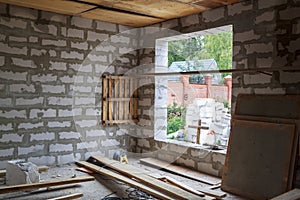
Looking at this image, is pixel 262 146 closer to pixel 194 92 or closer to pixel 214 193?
pixel 214 193

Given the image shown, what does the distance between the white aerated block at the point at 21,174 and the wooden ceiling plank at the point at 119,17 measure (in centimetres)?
262

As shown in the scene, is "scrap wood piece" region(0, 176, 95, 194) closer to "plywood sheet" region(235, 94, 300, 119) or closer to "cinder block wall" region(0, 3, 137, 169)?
"cinder block wall" region(0, 3, 137, 169)

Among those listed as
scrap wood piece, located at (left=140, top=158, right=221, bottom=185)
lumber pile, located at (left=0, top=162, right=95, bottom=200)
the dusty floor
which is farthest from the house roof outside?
lumber pile, located at (left=0, top=162, right=95, bottom=200)

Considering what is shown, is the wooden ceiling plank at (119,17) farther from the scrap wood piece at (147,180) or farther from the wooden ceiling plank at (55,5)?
the scrap wood piece at (147,180)

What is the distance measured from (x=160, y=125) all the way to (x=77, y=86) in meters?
1.72

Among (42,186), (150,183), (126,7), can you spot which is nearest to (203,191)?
(150,183)

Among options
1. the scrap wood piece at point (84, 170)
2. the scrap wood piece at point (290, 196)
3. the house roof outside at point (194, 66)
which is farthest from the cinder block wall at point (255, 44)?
the scrap wood piece at point (84, 170)

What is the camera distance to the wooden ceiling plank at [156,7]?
180 inches

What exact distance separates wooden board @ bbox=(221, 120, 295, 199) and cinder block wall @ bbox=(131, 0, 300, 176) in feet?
1.71

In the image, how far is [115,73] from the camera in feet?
19.8

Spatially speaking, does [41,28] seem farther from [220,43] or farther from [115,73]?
[220,43]

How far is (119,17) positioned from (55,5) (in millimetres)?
1157

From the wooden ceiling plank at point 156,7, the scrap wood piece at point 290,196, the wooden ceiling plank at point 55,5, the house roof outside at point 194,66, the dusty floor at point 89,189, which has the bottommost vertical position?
the dusty floor at point 89,189

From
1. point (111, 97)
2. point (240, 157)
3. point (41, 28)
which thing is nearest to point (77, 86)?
point (111, 97)
